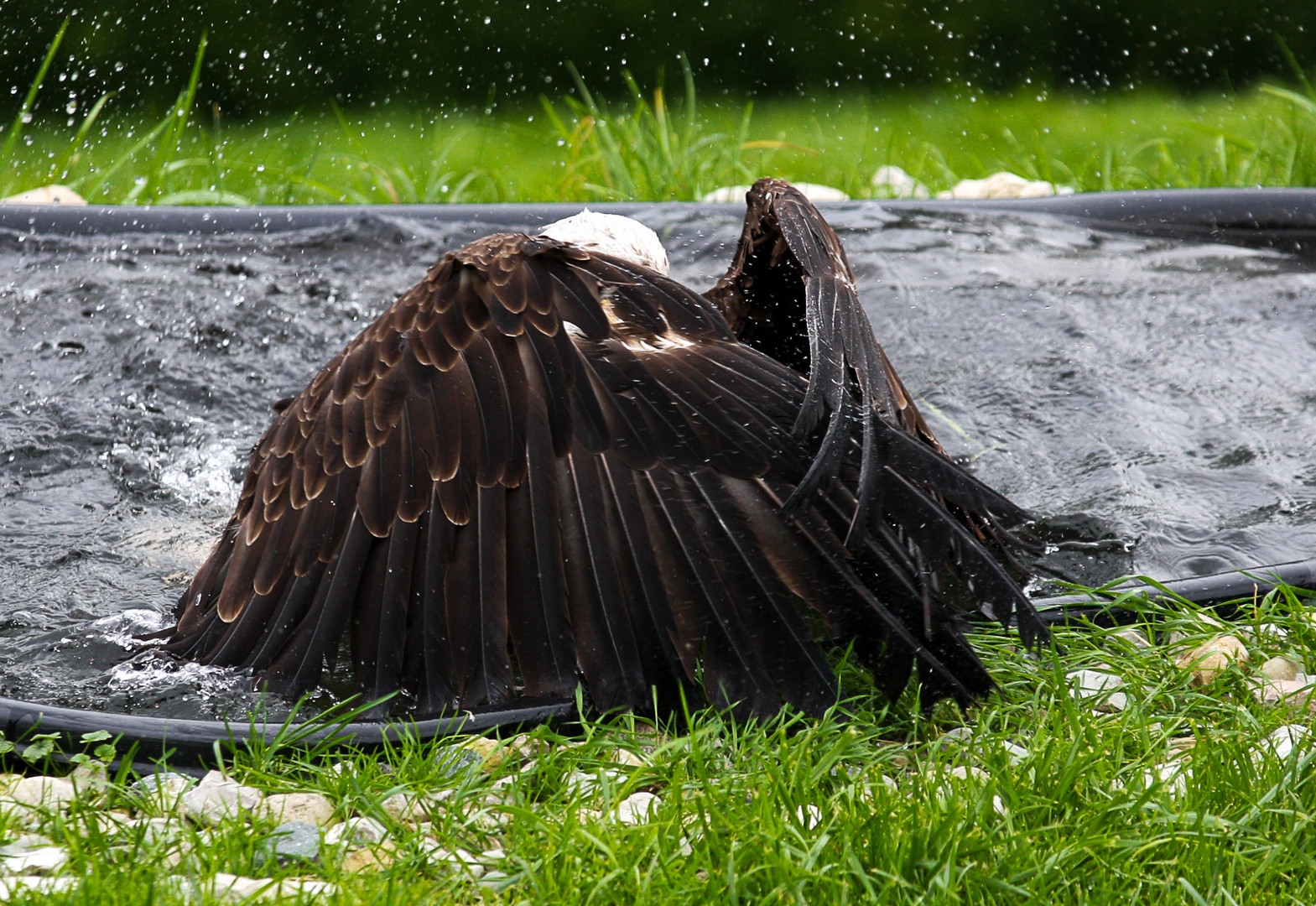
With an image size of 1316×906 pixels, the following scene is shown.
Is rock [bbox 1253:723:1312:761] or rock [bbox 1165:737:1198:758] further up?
rock [bbox 1253:723:1312:761]

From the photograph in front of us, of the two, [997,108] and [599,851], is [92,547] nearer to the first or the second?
[599,851]

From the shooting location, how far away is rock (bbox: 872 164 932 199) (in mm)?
6746

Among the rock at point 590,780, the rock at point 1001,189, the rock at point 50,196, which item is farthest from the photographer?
the rock at point 1001,189

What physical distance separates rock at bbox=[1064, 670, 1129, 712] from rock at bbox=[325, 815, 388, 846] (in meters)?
1.28

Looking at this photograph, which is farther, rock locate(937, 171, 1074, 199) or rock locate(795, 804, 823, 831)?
rock locate(937, 171, 1074, 199)

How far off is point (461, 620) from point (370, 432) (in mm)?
406

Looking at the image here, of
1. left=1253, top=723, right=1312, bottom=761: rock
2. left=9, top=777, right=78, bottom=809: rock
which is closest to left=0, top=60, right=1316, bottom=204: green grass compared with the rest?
left=9, top=777, right=78, bottom=809: rock

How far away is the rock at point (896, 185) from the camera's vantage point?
6746 millimetres

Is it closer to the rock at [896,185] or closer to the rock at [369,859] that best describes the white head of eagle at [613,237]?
the rock at [369,859]

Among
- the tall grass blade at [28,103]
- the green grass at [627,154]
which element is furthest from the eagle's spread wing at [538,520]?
the green grass at [627,154]

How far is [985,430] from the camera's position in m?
4.61

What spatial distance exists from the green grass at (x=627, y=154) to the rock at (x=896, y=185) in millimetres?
67

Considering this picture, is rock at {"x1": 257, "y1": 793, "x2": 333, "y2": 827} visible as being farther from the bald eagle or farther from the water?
the water

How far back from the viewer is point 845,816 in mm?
2012
